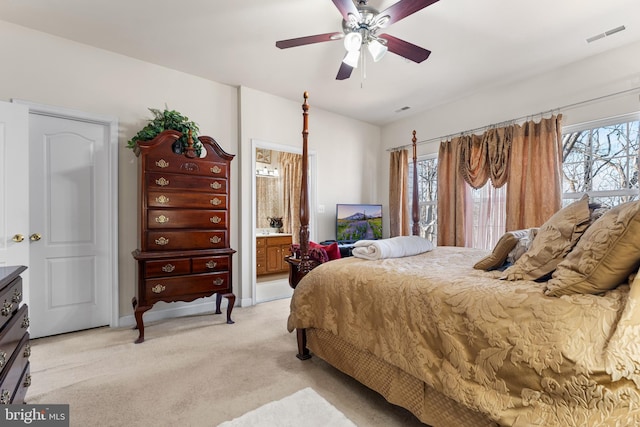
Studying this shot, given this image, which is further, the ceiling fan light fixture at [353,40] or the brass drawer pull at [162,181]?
the brass drawer pull at [162,181]

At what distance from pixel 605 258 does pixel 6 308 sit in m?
2.32

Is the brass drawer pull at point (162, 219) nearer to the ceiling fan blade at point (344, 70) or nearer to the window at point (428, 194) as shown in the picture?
the ceiling fan blade at point (344, 70)

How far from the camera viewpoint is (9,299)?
123cm

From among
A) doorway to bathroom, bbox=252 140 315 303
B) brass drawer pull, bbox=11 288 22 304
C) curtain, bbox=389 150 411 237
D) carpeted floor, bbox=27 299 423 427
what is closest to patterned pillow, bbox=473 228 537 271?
carpeted floor, bbox=27 299 423 427

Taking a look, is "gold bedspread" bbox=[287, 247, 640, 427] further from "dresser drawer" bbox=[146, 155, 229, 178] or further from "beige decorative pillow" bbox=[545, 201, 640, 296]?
"dresser drawer" bbox=[146, 155, 229, 178]

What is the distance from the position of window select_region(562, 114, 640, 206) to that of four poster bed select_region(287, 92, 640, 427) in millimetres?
2165

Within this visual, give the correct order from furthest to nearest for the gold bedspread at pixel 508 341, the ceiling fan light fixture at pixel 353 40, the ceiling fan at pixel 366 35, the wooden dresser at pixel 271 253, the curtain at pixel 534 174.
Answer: the wooden dresser at pixel 271 253, the curtain at pixel 534 174, the ceiling fan light fixture at pixel 353 40, the ceiling fan at pixel 366 35, the gold bedspread at pixel 508 341

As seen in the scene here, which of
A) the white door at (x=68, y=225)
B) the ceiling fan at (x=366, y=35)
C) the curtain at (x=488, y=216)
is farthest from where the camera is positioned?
the curtain at (x=488, y=216)

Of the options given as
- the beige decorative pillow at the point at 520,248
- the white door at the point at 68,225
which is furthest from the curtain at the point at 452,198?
the white door at the point at 68,225

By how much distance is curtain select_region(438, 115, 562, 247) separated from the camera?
3107 millimetres

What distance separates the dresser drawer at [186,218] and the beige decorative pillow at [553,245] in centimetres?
254

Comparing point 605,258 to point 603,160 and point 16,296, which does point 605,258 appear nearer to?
point 16,296

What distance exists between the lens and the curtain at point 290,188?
6.25 m

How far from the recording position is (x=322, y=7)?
2254mm
